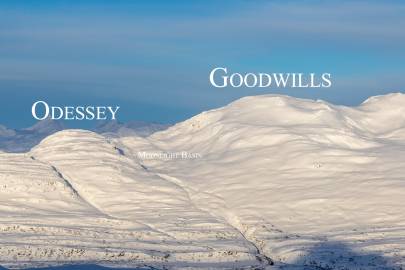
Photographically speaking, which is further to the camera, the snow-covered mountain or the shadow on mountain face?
the snow-covered mountain

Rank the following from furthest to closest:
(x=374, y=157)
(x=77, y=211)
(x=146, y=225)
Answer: (x=374, y=157) < (x=77, y=211) < (x=146, y=225)

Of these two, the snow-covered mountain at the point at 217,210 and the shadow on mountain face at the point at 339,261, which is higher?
the snow-covered mountain at the point at 217,210

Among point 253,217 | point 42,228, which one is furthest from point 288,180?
point 42,228

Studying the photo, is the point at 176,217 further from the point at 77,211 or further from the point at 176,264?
the point at 176,264

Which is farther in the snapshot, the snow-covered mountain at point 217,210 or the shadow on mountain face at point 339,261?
the snow-covered mountain at point 217,210
